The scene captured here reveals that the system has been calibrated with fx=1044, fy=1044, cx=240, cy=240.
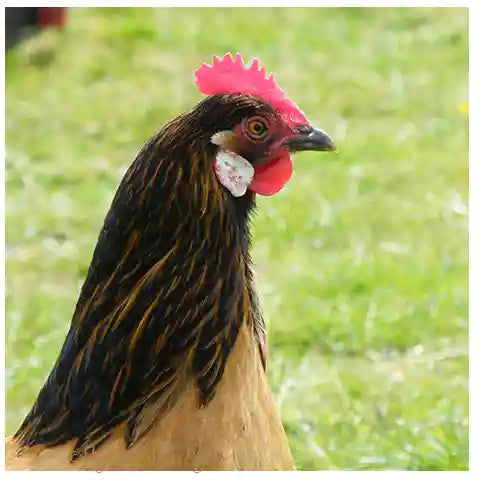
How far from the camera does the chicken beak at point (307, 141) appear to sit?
202 centimetres

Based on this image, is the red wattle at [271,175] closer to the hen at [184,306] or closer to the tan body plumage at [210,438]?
the hen at [184,306]

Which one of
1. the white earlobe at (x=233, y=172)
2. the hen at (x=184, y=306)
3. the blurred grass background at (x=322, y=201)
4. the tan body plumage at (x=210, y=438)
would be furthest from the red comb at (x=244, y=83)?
the blurred grass background at (x=322, y=201)

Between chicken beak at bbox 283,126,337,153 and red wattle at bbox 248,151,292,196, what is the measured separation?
24 millimetres

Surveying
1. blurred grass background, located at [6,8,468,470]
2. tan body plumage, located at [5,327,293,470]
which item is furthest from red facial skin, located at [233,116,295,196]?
blurred grass background, located at [6,8,468,470]

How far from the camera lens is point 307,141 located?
2025 mm

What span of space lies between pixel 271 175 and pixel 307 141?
0.31ft

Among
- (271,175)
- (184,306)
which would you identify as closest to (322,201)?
(271,175)

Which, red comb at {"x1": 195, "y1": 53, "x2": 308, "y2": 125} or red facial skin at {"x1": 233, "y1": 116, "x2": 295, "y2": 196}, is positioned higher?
red comb at {"x1": 195, "y1": 53, "x2": 308, "y2": 125}

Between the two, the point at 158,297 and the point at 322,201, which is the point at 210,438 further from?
the point at 322,201

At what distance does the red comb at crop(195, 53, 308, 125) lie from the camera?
6.62ft

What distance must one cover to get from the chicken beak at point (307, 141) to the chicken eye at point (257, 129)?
1.9 inches

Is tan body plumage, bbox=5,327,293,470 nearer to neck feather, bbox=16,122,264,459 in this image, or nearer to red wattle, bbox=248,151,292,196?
neck feather, bbox=16,122,264,459

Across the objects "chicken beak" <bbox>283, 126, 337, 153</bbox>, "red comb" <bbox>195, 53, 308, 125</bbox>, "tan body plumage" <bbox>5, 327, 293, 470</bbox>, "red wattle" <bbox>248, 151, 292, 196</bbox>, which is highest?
"red comb" <bbox>195, 53, 308, 125</bbox>
